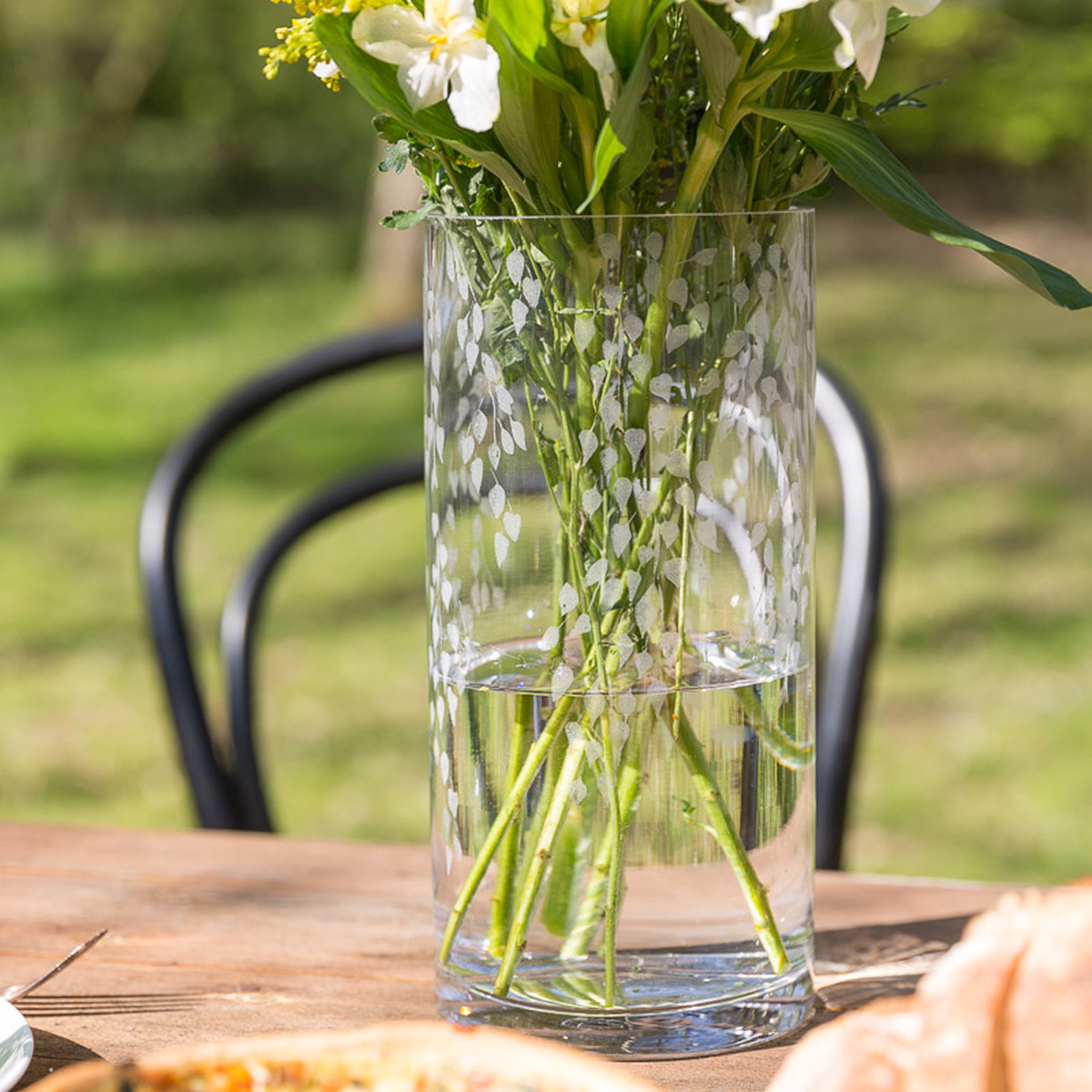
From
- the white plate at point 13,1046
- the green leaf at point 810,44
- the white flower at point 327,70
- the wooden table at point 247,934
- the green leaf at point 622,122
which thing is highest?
the green leaf at point 810,44

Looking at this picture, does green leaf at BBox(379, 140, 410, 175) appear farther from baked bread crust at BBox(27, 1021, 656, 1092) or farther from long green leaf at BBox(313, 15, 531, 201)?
baked bread crust at BBox(27, 1021, 656, 1092)

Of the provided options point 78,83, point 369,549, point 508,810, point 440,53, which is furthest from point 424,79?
point 78,83

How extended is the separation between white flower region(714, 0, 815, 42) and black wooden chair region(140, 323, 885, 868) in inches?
21.8

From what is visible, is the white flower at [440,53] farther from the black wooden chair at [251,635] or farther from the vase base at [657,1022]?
the black wooden chair at [251,635]

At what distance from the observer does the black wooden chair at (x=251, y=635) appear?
0.94 meters

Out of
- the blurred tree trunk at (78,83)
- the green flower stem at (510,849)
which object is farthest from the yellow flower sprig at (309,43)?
the blurred tree trunk at (78,83)

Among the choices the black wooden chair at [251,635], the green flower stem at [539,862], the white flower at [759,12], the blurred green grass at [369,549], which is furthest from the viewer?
the blurred green grass at [369,549]

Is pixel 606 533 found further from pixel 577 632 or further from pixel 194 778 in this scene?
pixel 194 778

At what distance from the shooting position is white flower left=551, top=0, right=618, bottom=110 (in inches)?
18.1

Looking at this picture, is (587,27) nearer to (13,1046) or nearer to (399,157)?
(399,157)

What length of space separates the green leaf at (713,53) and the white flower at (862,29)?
1.4 inches

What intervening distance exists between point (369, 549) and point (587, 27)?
10.7 ft

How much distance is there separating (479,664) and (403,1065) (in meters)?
0.22

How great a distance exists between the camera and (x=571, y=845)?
1.77 ft
